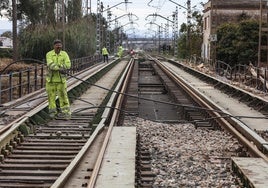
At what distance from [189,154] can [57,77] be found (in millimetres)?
5232

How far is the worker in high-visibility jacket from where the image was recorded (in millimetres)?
14469

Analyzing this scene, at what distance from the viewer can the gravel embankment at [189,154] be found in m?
8.76

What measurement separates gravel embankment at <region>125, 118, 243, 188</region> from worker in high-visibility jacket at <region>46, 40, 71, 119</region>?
6.76ft

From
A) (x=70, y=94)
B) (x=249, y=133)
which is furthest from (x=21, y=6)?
(x=249, y=133)

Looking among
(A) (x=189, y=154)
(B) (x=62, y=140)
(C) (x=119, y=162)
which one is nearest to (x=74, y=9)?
(B) (x=62, y=140)

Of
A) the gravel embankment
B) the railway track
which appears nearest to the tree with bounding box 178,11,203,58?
the railway track

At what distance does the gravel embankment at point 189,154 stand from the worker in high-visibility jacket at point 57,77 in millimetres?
2062

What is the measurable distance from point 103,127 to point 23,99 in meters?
6.52

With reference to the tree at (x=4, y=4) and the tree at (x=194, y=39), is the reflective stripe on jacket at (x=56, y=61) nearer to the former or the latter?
the tree at (x=4, y=4)

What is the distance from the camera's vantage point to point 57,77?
14805 mm

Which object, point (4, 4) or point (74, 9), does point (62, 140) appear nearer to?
point (4, 4)

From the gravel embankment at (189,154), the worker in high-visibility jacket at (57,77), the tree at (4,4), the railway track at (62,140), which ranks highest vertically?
the tree at (4,4)

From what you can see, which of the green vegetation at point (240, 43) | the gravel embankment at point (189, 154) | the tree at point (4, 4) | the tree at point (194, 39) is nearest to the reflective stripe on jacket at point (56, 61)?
the gravel embankment at point (189, 154)

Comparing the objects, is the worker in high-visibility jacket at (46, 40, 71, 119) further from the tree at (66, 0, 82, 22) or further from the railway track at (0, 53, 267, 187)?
the tree at (66, 0, 82, 22)
